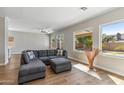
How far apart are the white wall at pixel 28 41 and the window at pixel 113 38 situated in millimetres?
7859

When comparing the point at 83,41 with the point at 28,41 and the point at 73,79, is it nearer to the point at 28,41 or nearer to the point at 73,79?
the point at 73,79

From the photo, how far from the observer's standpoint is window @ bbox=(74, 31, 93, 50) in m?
4.91

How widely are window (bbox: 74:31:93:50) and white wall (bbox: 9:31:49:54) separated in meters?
5.58

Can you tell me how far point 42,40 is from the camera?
1066 centimetres

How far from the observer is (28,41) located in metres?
9.80

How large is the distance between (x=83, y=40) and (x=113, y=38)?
198cm

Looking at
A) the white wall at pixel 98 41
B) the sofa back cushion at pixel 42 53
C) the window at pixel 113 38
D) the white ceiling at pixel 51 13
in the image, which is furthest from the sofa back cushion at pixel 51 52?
the window at pixel 113 38

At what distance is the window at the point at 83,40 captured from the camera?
16.1ft

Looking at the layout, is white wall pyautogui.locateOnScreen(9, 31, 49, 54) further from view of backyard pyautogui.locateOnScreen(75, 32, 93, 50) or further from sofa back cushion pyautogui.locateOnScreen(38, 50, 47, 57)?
view of backyard pyautogui.locateOnScreen(75, 32, 93, 50)

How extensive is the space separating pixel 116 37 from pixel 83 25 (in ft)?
6.24

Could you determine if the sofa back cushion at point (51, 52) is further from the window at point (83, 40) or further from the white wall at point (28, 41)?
the white wall at point (28, 41)

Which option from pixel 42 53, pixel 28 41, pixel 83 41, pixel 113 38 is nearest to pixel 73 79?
pixel 113 38
